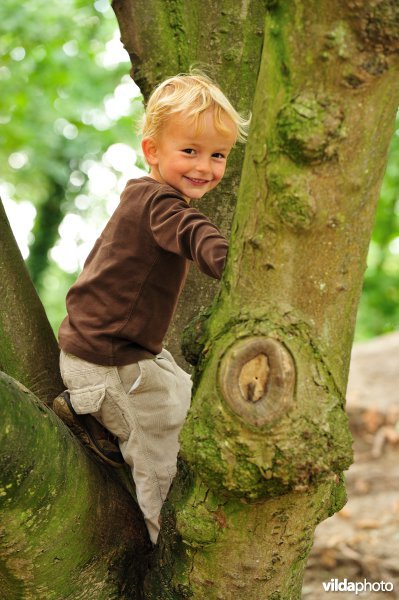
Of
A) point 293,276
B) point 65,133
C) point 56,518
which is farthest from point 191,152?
point 65,133

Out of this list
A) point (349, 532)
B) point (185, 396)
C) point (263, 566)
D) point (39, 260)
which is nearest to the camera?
point (263, 566)

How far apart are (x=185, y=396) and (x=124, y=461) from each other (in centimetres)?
30

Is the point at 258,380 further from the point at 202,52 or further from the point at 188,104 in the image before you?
the point at 202,52

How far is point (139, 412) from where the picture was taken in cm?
243

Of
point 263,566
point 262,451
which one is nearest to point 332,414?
point 262,451

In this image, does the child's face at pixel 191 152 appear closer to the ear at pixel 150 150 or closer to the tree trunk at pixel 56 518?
the ear at pixel 150 150

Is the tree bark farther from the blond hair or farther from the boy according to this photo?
the blond hair

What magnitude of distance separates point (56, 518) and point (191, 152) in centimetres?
118

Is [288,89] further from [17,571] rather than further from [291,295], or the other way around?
[17,571]

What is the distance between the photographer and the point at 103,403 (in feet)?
7.92

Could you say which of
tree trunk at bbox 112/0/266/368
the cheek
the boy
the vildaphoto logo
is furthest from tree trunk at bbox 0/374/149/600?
the vildaphoto logo

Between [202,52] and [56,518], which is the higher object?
[202,52]

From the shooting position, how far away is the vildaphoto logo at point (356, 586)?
14.5ft

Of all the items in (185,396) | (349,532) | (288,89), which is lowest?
(349,532)
